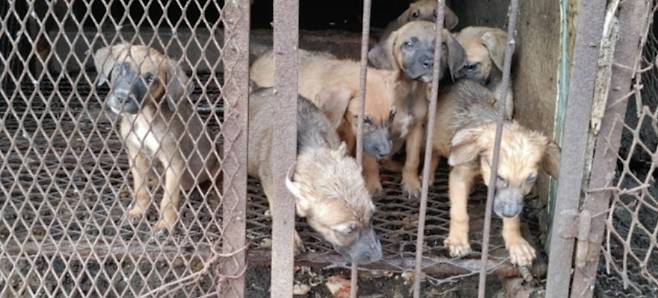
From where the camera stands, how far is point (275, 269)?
4242 millimetres

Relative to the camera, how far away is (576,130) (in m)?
3.90

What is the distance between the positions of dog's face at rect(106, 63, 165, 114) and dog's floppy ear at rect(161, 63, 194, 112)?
0.10m

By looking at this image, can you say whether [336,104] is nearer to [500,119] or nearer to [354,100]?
[354,100]

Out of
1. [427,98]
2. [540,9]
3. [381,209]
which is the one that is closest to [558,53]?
A: [540,9]

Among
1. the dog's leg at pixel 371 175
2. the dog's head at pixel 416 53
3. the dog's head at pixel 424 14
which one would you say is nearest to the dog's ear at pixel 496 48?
the dog's head at pixel 416 53

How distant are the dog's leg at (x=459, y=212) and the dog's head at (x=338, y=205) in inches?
29.6

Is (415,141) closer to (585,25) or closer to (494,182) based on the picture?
(494,182)

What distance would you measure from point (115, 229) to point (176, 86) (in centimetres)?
85

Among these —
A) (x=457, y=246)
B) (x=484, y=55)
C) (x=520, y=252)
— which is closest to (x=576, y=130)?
(x=520, y=252)

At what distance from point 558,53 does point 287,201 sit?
192 cm

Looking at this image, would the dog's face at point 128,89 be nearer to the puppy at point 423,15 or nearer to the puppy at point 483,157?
the puppy at point 483,157

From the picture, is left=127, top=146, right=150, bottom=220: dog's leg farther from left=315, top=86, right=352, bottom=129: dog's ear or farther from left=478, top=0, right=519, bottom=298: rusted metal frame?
left=478, top=0, right=519, bottom=298: rusted metal frame

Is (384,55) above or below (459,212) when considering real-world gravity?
above

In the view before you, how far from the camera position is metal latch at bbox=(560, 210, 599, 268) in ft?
13.3
